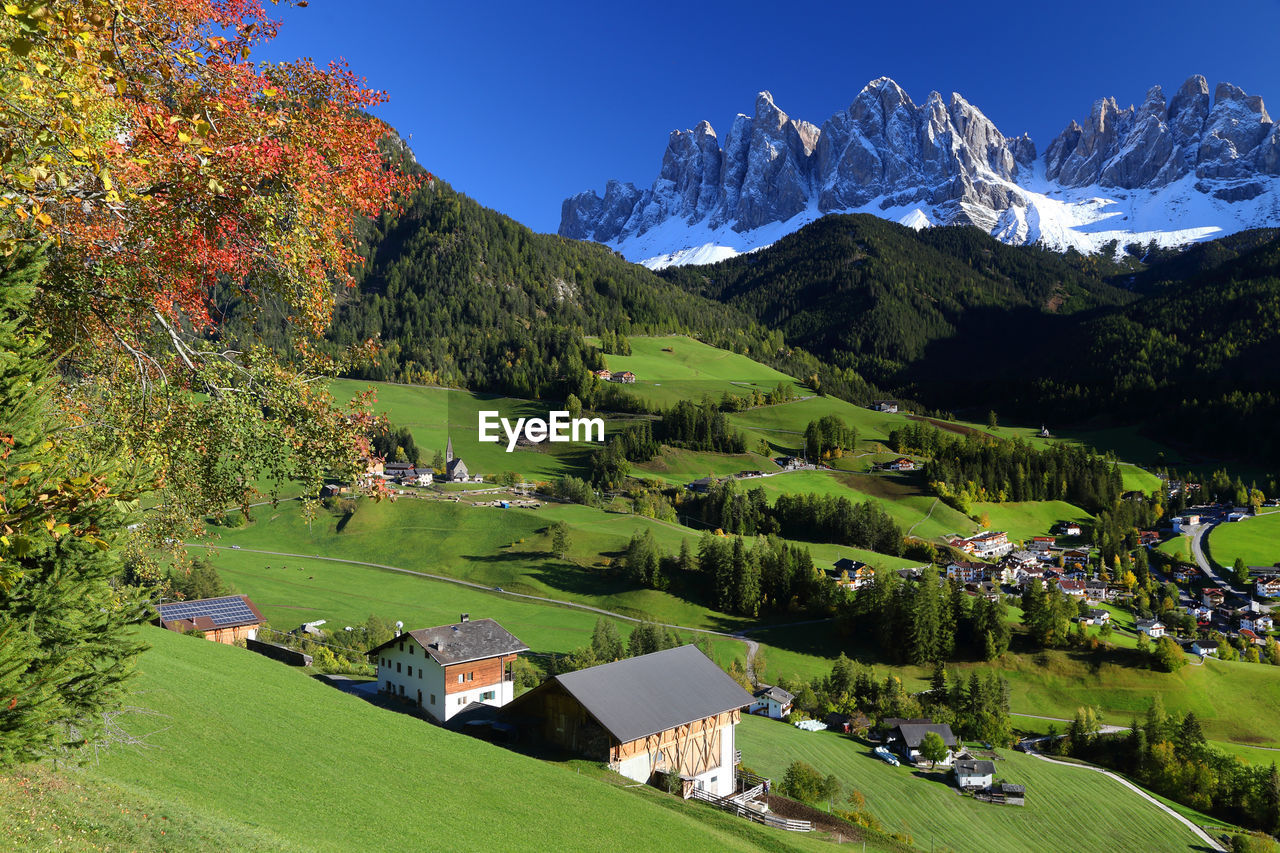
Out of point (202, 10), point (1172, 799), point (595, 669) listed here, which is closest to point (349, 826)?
point (202, 10)

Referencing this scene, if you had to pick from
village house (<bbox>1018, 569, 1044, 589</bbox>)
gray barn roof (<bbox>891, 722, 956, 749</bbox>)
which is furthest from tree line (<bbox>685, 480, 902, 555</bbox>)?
gray barn roof (<bbox>891, 722, 956, 749</bbox>)

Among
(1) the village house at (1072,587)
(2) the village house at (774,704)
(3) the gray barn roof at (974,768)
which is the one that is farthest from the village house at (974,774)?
(1) the village house at (1072,587)

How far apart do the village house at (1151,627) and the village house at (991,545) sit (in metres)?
25.8

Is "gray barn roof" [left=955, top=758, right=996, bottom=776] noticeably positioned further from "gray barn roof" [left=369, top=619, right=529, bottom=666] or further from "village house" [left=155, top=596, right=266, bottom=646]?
"village house" [left=155, top=596, right=266, bottom=646]

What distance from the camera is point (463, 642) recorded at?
1667 inches

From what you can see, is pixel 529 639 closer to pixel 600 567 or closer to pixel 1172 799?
pixel 600 567

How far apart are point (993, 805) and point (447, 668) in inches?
1205

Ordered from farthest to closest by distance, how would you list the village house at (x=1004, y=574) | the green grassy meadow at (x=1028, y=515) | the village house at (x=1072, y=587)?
the green grassy meadow at (x=1028, y=515)
the village house at (x=1004, y=574)
the village house at (x=1072, y=587)

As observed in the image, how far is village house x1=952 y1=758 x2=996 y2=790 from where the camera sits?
4159 cm

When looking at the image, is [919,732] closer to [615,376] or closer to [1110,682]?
[1110,682]

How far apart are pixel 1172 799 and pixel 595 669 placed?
38411 mm

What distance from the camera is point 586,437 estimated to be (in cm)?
14238

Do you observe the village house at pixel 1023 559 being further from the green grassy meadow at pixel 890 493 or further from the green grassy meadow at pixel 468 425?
the green grassy meadow at pixel 468 425

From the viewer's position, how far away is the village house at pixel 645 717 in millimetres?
30328
